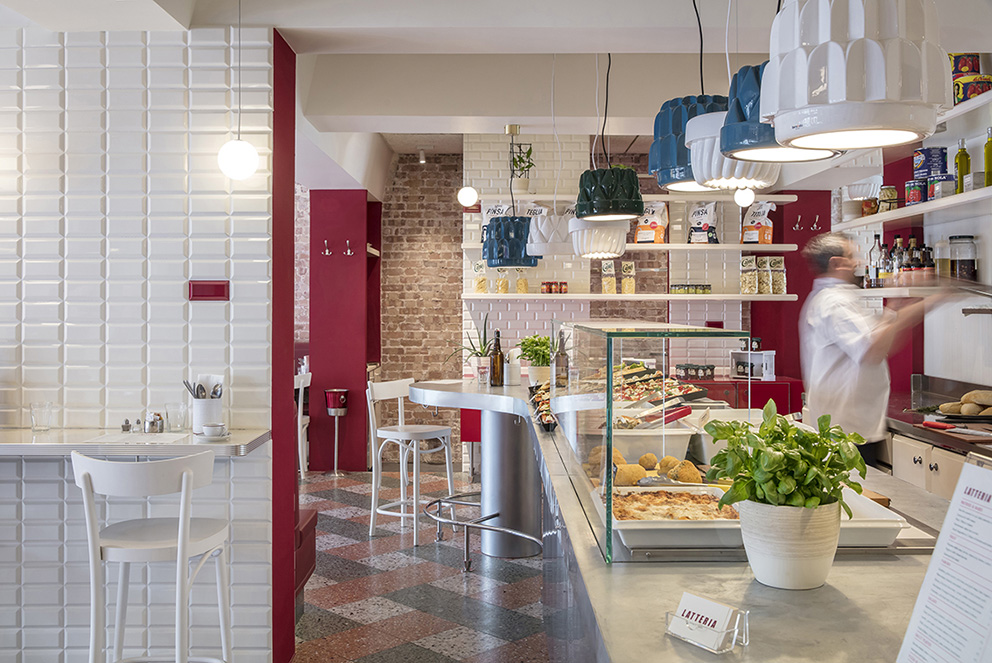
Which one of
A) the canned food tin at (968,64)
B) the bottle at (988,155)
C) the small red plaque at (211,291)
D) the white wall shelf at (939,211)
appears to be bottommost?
the small red plaque at (211,291)

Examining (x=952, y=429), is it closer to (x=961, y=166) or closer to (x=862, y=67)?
(x=961, y=166)

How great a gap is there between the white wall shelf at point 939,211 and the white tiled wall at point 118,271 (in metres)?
3.44

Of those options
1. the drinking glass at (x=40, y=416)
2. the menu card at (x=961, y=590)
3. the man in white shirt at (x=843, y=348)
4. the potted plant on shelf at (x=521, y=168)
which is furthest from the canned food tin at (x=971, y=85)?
the drinking glass at (x=40, y=416)

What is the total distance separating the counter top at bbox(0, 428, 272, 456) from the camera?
2973mm

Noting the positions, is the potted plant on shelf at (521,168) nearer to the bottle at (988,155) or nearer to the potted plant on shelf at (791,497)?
the bottle at (988,155)

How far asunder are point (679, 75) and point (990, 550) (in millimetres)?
4419

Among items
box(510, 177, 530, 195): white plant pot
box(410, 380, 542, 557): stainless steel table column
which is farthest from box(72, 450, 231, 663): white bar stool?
box(510, 177, 530, 195): white plant pot

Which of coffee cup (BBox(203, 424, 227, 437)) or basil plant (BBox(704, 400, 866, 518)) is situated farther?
coffee cup (BBox(203, 424, 227, 437))

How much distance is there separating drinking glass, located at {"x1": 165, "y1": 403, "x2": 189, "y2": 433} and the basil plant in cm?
245

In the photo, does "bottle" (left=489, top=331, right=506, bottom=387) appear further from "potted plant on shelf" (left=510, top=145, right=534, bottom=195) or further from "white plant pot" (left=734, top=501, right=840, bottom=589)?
"white plant pot" (left=734, top=501, right=840, bottom=589)

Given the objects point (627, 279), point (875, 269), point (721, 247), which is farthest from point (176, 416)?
point (721, 247)

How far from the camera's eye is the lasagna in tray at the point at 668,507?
1.70 meters

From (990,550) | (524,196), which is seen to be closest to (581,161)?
(524,196)

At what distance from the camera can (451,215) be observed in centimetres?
872
